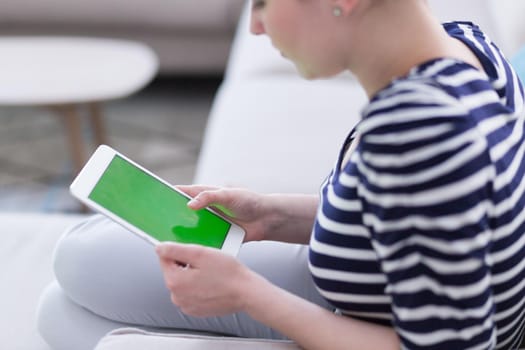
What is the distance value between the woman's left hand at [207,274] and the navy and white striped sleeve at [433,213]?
163 mm

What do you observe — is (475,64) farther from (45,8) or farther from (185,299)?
(45,8)

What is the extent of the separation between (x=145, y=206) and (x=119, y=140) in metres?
1.36

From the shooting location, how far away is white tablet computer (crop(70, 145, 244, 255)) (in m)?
0.81

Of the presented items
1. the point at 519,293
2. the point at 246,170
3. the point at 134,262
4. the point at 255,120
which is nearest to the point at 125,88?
the point at 255,120

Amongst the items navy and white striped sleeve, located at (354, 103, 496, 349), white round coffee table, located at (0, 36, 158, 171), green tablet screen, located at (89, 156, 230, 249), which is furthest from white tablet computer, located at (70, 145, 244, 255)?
white round coffee table, located at (0, 36, 158, 171)

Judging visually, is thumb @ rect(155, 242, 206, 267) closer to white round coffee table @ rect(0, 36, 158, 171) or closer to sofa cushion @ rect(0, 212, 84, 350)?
sofa cushion @ rect(0, 212, 84, 350)

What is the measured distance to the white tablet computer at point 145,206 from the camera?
32.0 inches

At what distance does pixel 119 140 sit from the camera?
2.18 metres

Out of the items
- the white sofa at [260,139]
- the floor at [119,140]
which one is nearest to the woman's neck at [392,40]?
the white sofa at [260,139]

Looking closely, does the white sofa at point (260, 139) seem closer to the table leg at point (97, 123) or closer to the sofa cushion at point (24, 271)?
the sofa cushion at point (24, 271)

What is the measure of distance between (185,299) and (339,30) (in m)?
0.31

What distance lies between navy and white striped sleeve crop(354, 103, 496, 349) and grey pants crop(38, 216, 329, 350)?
11.2 inches

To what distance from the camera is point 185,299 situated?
77 cm

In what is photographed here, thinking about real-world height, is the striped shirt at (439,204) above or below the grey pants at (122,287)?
above
